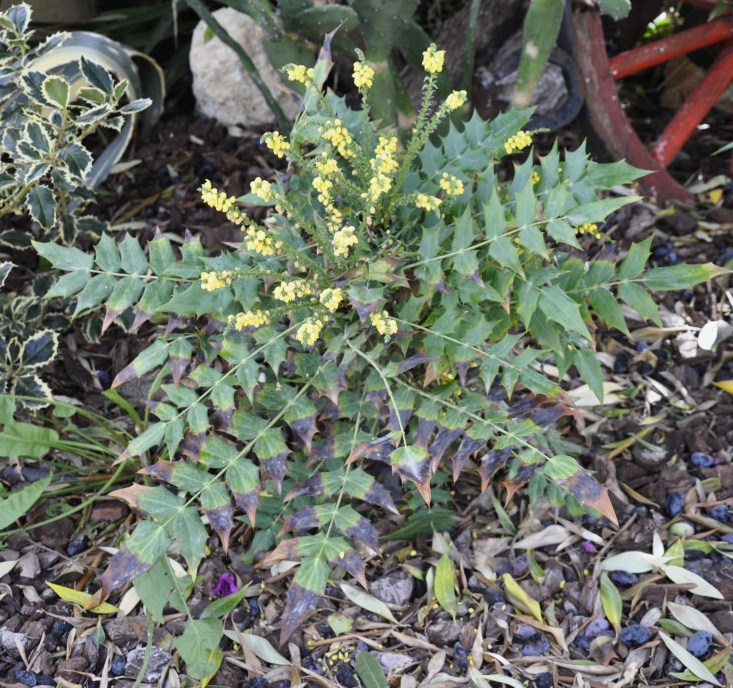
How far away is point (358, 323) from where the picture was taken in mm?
1565

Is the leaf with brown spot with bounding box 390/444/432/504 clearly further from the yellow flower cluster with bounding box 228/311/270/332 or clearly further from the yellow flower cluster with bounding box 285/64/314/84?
the yellow flower cluster with bounding box 285/64/314/84

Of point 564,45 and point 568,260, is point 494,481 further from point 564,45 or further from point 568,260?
point 564,45

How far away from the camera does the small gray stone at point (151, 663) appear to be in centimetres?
159

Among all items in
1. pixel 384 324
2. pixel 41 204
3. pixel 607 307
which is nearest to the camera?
pixel 384 324

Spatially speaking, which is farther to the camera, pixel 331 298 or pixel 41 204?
pixel 41 204

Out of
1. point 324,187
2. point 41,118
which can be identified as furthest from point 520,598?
point 41,118

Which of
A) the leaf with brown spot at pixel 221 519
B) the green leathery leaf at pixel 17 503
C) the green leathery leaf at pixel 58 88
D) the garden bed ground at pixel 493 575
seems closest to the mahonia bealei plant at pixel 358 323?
the leaf with brown spot at pixel 221 519

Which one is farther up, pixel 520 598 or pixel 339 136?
pixel 339 136

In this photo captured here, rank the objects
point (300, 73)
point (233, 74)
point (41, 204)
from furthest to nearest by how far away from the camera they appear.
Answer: point (233, 74) → point (41, 204) → point (300, 73)

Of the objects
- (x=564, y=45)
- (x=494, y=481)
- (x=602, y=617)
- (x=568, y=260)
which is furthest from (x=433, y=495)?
(x=564, y=45)

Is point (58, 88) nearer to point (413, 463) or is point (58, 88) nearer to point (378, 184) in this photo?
point (378, 184)

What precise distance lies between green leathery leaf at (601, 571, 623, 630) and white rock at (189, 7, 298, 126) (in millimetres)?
1588

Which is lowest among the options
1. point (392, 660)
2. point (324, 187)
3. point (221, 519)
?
point (392, 660)

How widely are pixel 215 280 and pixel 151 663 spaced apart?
72 cm
